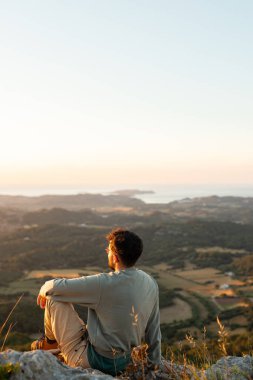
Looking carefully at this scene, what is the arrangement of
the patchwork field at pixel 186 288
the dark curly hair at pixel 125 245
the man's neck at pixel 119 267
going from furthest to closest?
the patchwork field at pixel 186 288 < the man's neck at pixel 119 267 < the dark curly hair at pixel 125 245

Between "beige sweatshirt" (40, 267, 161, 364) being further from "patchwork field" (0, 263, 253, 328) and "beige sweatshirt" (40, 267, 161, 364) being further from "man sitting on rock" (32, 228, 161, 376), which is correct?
"patchwork field" (0, 263, 253, 328)

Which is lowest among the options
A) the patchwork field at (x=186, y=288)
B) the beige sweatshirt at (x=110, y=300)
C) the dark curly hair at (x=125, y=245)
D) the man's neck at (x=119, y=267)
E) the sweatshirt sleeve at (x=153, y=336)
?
the patchwork field at (x=186, y=288)

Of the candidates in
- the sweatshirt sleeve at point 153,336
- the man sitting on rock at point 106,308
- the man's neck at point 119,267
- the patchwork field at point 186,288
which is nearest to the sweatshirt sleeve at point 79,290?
the man sitting on rock at point 106,308

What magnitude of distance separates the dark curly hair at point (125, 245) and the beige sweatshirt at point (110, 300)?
13cm

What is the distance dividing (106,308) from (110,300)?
89 millimetres

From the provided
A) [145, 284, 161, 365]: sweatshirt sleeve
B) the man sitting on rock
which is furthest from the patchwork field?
the man sitting on rock

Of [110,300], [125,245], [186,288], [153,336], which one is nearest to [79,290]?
[110,300]

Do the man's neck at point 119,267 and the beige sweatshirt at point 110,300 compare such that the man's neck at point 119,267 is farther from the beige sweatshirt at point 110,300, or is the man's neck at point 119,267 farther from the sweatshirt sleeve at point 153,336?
the sweatshirt sleeve at point 153,336

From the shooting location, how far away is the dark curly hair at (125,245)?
378 cm

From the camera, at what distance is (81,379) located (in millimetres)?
3045

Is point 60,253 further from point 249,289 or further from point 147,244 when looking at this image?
point 249,289

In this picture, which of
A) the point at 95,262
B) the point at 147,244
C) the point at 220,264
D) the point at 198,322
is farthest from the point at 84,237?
the point at 198,322

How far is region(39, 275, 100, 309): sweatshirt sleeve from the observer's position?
12.5 ft

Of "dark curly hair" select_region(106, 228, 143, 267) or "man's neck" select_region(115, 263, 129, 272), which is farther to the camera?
"man's neck" select_region(115, 263, 129, 272)
